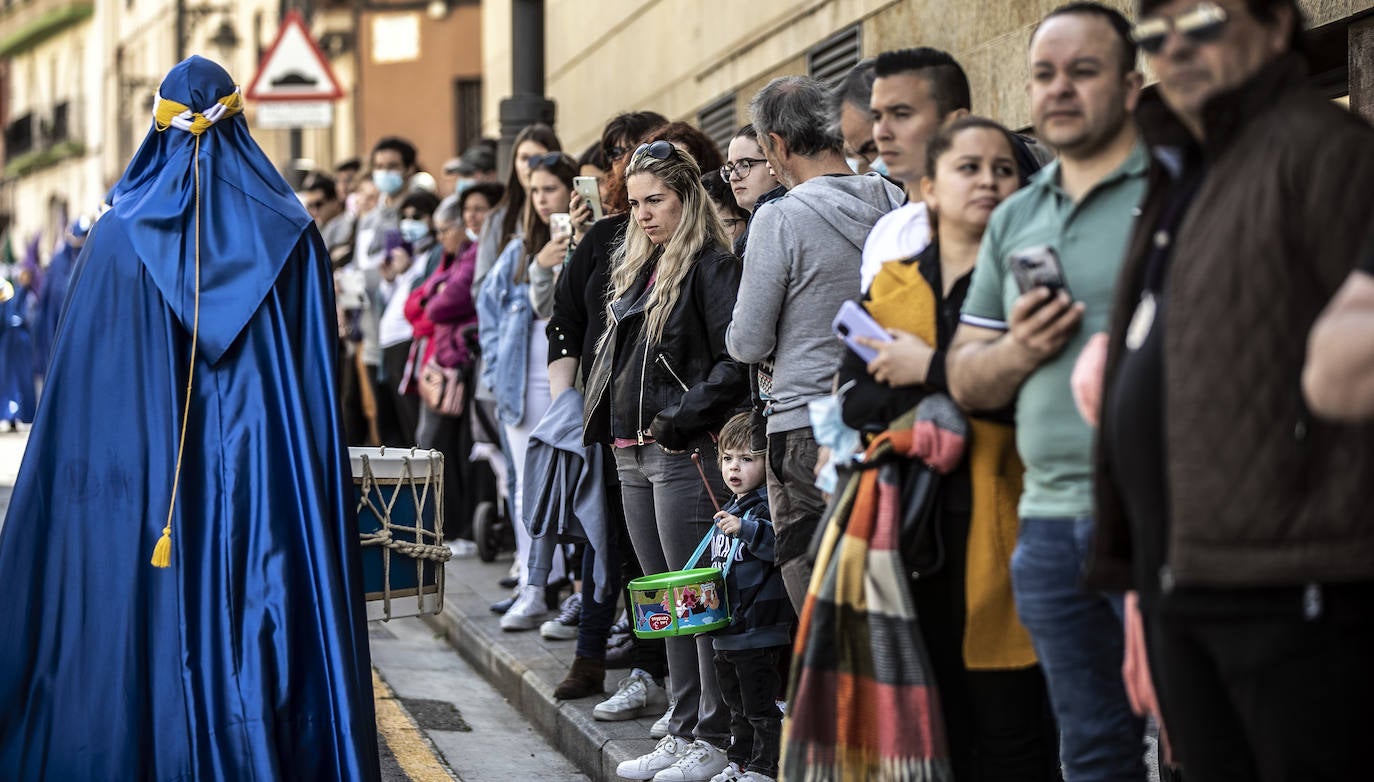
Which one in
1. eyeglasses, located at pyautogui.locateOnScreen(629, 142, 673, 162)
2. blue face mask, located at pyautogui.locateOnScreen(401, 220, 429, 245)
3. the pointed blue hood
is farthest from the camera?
blue face mask, located at pyautogui.locateOnScreen(401, 220, 429, 245)

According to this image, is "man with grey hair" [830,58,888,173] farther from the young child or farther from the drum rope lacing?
the drum rope lacing

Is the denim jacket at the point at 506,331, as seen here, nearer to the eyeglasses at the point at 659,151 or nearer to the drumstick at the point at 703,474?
the eyeglasses at the point at 659,151

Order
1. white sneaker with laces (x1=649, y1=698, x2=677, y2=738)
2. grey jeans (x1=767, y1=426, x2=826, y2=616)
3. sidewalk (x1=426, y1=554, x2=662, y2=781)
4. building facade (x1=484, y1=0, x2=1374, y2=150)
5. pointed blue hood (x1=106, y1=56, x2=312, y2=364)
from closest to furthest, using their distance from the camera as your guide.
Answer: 1. grey jeans (x1=767, y1=426, x2=826, y2=616)
2. pointed blue hood (x1=106, y1=56, x2=312, y2=364)
3. white sneaker with laces (x1=649, y1=698, x2=677, y2=738)
4. sidewalk (x1=426, y1=554, x2=662, y2=781)
5. building facade (x1=484, y1=0, x2=1374, y2=150)

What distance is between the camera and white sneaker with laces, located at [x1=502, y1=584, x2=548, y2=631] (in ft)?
28.8

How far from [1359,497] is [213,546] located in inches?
137

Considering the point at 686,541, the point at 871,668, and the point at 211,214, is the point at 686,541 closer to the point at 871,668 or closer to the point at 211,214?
the point at 211,214

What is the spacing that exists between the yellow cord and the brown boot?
2207mm

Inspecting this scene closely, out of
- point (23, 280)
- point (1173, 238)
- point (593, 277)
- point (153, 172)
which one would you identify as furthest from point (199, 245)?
point (23, 280)

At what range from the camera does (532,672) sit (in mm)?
7738

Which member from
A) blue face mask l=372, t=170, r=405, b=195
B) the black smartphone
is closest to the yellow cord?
the black smartphone

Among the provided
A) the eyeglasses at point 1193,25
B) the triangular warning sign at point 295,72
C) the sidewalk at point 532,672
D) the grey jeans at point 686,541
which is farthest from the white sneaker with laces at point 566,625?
the triangular warning sign at point 295,72

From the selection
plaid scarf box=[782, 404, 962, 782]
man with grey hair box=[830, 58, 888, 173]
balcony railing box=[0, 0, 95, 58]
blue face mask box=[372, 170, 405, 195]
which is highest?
balcony railing box=[0, 0, 95, 58]

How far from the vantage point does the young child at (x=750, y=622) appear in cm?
575

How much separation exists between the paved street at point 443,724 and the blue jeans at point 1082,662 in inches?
121
